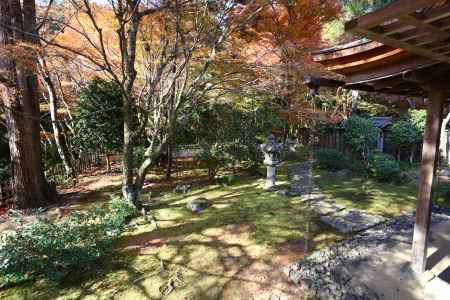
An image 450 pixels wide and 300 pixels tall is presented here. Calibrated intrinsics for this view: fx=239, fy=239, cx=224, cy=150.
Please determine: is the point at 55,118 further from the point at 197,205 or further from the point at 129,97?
the point at 197,205

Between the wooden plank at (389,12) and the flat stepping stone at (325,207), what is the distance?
354cm

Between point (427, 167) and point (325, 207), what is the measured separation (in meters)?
2.34

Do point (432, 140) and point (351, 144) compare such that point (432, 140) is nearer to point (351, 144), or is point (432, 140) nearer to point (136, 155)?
point (136, 155)

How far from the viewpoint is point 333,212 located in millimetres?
4227

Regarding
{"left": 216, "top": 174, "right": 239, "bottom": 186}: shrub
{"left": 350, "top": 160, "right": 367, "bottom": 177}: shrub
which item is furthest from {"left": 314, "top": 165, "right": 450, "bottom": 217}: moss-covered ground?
{"left": 216, "top": 174, "right": 239, "bottom": 186}: shrub

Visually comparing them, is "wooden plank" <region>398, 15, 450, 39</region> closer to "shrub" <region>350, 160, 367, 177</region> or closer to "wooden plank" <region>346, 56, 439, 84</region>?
"wooden plank" <region>346, 56, 439, 84</region>

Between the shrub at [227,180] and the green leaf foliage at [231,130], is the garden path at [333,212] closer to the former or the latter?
the shrub at [227,180]

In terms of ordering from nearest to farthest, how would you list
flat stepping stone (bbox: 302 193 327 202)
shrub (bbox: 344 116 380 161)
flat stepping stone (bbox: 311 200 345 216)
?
flat stepping stone (bbox: 311 200 345 216)
flat stepping stone (bbox: 302 193 327 202)
shrub (bbox: 344 116 380 161)

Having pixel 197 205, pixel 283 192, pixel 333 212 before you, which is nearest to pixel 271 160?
pixel 283 192

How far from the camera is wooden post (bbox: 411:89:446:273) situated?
226 centimetres

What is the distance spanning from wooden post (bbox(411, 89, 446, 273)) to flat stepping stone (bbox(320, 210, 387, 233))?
1.05 meters

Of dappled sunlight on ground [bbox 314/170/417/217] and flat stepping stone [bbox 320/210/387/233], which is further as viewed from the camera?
dappled sunlight on ground [bbox 314/170/417/217]

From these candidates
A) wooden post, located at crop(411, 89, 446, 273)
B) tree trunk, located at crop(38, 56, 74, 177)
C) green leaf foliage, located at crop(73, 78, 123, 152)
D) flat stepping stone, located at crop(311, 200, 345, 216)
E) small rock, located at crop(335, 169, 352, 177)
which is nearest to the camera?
wooden post, located at crop(411, 89, 446, 273)

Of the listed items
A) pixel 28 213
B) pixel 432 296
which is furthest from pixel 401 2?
pixel 28 213
